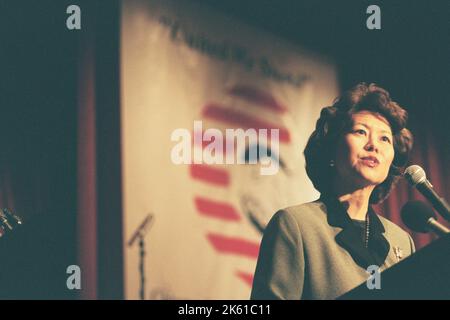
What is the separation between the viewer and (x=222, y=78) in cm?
332

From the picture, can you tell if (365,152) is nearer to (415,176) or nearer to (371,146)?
(371,146)

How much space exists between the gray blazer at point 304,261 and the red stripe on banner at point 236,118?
954 mm

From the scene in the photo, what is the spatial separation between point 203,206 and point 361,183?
2.82 feet

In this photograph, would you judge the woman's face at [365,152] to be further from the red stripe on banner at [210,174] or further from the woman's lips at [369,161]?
the red stripe on banner at [210,174]

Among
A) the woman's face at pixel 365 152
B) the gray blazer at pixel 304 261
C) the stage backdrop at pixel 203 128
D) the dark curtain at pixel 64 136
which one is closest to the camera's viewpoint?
the gray blazer at pixel 304 261

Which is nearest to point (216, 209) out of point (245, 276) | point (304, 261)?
point (245, 276)

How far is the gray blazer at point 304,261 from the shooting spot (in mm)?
2191

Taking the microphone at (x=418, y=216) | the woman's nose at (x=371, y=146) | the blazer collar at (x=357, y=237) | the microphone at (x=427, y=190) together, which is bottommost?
the blazer collar at (x=357, y=237)

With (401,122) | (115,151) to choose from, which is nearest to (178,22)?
(115,151)

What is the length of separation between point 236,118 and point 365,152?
2.91 ft

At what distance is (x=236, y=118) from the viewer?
3311mm

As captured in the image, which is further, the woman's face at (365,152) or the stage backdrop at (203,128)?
the stage backdrop at (203,128)

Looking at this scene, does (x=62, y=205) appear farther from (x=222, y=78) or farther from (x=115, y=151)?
(x=222, y=78)

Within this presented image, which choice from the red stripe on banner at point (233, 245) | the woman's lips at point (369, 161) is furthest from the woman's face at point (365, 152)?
the red stripe on banner at point (233, 245)
